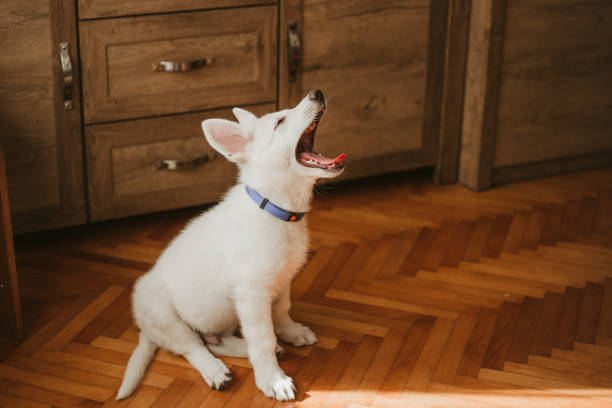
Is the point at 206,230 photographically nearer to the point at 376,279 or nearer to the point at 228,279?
the point at 228,279

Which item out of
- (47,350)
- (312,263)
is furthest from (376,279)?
(47,350)

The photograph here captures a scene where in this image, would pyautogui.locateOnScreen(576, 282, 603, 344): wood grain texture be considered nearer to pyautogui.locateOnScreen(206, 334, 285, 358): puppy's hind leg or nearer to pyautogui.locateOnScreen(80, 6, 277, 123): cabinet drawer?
pyautogui.locateOnScreen(206, 334, 285, 358): puppy's hind leg

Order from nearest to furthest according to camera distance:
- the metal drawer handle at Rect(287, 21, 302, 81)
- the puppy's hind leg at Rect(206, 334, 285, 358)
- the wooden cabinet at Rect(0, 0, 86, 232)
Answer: the puppy's hind leg at Rect(206, 334, 285, 358)
the wooden cabinet at Rect(0, 0, 86, 232)
the metal drawer handle at Rect(287, 21, 302, 81)

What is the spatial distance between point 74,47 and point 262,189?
87 cm

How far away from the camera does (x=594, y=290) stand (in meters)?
2.39

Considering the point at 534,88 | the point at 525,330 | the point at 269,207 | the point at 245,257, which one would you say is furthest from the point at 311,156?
the point at 534,88

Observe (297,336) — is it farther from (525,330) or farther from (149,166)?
(149,166)

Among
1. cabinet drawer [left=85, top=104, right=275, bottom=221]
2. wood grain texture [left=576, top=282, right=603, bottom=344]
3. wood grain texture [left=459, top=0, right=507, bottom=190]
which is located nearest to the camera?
wood grain texture [left=576, top=282, right=603, bottom=344]

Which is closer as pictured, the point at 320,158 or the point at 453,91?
the point at 320,158

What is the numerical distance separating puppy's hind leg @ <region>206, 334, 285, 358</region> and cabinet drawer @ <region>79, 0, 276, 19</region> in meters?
1.03

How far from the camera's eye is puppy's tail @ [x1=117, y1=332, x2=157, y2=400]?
1.89 meters

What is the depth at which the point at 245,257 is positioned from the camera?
1.87 meters

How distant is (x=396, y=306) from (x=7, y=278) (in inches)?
41.6

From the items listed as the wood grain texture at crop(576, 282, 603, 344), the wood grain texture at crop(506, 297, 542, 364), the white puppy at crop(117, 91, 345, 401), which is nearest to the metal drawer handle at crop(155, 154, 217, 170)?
the white puppy at crop(117, 91, 345, 401)
